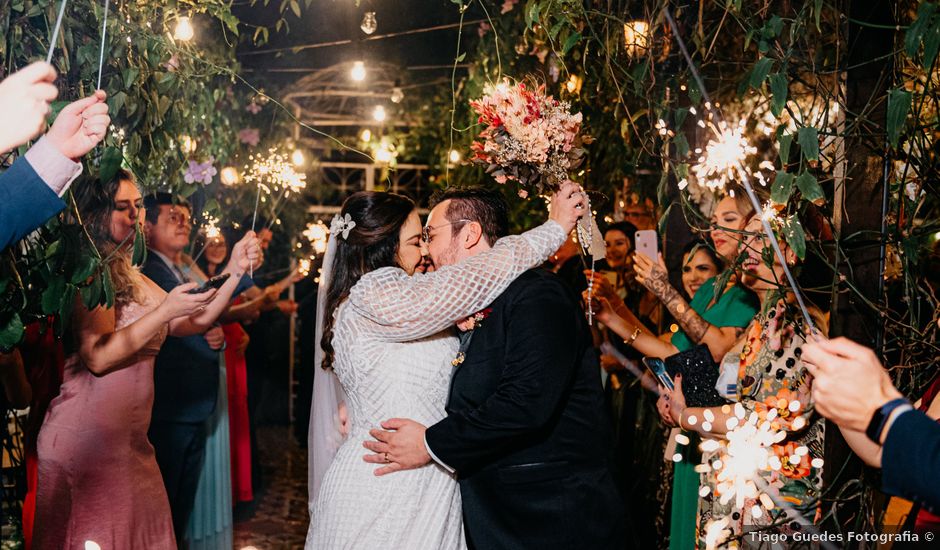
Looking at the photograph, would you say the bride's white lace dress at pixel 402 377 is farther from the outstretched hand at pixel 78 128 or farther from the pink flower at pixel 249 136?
the pink flower at pixel 249 136

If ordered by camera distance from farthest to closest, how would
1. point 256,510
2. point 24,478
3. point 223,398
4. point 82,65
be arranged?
1. point 256,510
2. point 223,398
3. point 24,478
4. point 82,65

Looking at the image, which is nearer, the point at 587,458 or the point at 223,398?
the point at 587,458

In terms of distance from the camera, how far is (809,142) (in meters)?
1.90

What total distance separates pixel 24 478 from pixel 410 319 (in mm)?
2186

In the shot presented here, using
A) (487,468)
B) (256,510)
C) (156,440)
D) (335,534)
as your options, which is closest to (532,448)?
(487,468)

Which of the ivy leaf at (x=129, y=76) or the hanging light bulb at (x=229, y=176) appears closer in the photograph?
the ivy leaf at (x=129, y=76)

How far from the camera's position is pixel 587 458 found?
2.26 m

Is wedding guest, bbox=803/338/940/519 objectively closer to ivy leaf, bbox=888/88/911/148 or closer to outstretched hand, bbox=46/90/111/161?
ivy leaf, bbox=888/88/911/148

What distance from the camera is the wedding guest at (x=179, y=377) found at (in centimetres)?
361

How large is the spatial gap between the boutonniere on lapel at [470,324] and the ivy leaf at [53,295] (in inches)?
44.6

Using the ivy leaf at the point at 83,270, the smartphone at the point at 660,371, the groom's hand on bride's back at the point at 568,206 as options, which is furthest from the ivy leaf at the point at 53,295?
the smartphone at the point at 660,371

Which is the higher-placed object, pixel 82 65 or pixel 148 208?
pixel 82 65

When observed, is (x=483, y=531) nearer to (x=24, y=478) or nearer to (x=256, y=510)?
(x=24, y=478)

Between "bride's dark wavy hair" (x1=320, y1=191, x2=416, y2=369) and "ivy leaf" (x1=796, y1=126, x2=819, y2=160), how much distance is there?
118cm
